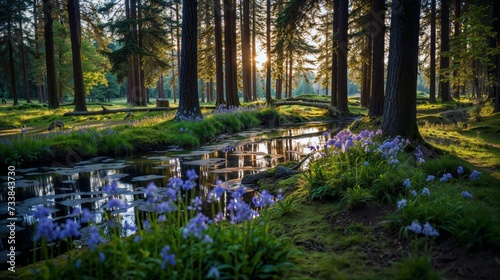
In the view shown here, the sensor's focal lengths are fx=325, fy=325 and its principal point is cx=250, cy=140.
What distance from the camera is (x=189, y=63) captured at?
41.9 feet

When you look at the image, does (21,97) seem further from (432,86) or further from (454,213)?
(454,213)

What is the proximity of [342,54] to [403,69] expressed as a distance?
1292cm

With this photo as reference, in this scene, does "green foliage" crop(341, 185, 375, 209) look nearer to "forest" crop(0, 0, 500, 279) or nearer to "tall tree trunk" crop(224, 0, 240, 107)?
"forest" crop(0, 0, 500, 279)

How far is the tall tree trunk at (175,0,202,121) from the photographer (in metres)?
12.5

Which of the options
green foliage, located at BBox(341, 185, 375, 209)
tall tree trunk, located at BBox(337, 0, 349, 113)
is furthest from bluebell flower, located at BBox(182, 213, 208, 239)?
tall tree trunk, located at BBox(337, 0, 349, 113)

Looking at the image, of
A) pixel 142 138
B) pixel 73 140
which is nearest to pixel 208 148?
pixel 142 138

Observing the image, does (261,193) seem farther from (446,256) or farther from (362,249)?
(446,256)

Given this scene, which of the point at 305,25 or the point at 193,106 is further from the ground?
the point at 305,25

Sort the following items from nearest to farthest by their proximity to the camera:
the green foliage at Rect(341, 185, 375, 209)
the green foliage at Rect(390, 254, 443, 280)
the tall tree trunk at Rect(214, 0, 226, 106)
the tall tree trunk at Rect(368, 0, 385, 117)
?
the green foliage at Rect(390, 254, 443, 280) < the green foliage at Rect(341, 185, 375, 209) < the tall tree trunk at Rect(368, 0, 385, 117) < the tall tree trunk at Rect(214, 0, 226, 106)

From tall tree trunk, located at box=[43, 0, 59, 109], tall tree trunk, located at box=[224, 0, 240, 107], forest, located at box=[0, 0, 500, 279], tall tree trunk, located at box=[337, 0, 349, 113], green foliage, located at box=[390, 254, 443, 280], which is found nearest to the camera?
green foliage, located at box=[390, 254, 443, 280]

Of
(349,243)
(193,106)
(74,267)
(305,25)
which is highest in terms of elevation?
(305,25)

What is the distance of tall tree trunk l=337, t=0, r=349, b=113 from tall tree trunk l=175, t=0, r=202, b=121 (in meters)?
8.78

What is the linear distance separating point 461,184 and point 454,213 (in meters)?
1.83

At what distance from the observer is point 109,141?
9.58m
